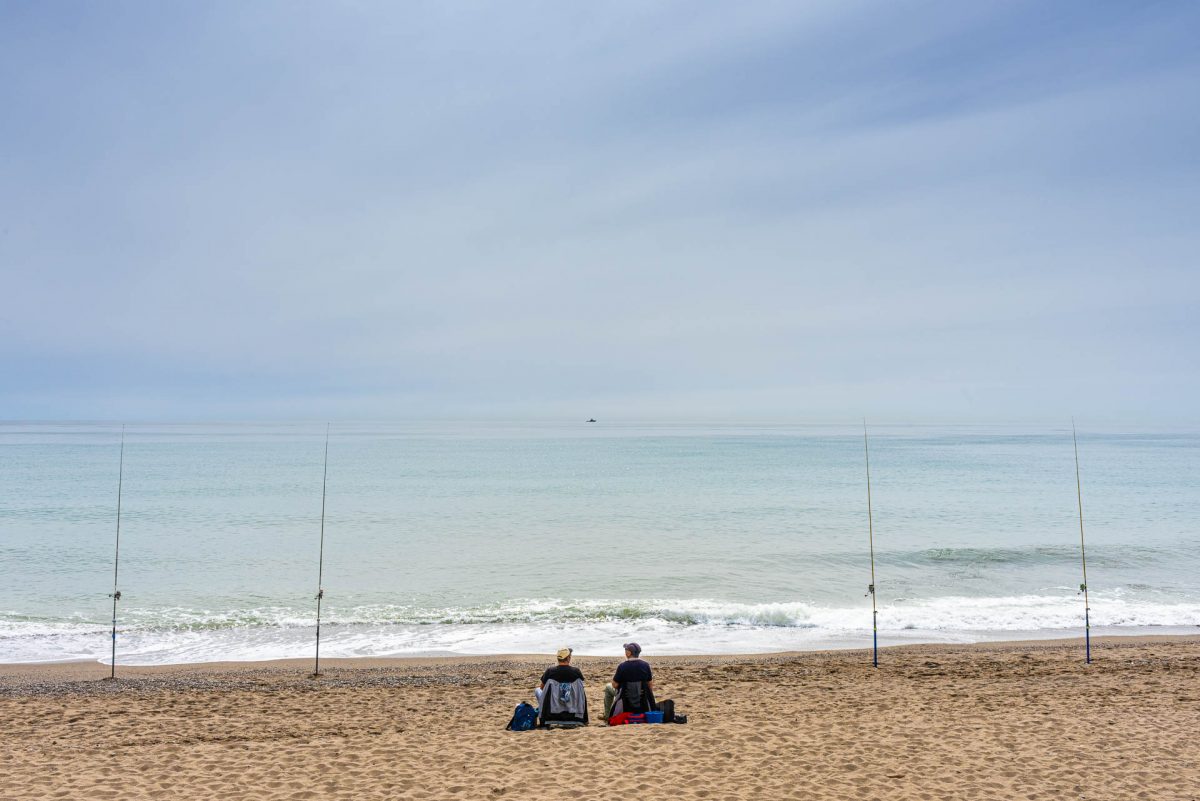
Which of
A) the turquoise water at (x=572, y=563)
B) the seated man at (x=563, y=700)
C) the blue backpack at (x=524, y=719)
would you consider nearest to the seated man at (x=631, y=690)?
the seated man at (x=563, y=700)

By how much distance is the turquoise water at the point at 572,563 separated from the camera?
14695 mm

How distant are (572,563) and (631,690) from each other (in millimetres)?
13149

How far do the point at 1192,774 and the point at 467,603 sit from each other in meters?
13.8

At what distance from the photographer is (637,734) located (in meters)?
7.59

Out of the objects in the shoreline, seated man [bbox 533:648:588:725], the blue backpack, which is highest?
seated man [bbox 533:648:588:725]

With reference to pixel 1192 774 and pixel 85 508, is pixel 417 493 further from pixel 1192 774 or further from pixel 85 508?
pixel 1192 774

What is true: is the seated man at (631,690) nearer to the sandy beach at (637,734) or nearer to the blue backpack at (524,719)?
the sandy beach at (637,734)

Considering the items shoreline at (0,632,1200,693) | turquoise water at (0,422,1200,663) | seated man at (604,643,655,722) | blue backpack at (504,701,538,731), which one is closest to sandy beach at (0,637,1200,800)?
shoreline at (0,632,1200,693)

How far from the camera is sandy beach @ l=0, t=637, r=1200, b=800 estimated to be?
634cm

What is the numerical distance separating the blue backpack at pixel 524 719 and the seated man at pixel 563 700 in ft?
0.36

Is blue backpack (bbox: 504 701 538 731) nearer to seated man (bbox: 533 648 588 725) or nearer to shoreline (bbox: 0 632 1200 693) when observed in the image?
seated man (bbox: 533 648 588 725)

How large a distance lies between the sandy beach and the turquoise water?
7.95 feet

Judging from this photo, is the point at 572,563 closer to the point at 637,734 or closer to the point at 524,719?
the point at 524,719

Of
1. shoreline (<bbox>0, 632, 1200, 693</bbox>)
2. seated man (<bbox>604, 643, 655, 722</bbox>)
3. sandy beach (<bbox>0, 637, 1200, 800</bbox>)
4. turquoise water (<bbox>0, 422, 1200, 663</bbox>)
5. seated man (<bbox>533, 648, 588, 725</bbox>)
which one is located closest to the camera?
sandy beach (<bbox>0, 637, 1200, 800</bbox>)
